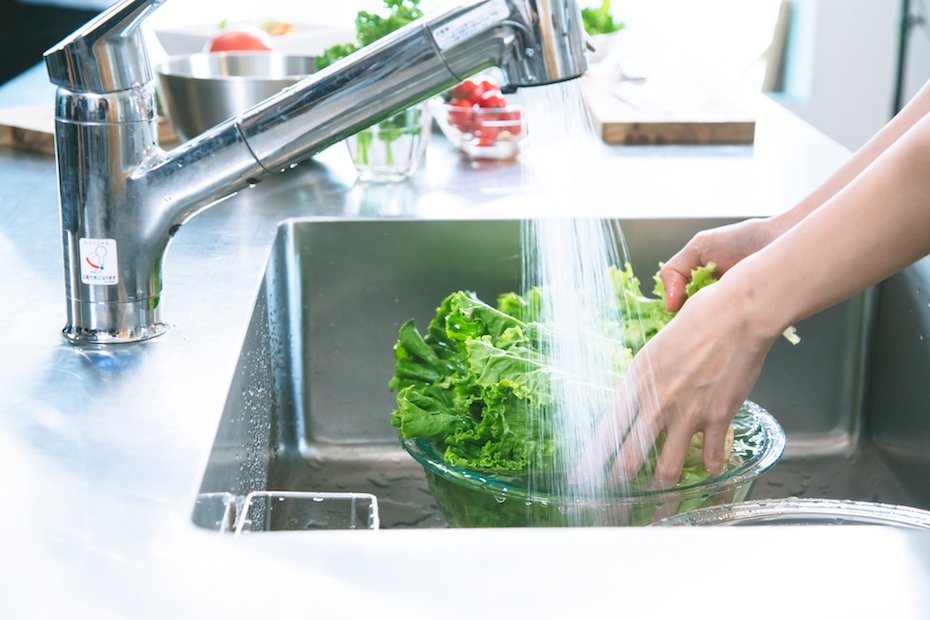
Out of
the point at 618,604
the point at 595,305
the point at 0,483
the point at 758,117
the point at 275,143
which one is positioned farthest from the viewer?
the point at 758,117

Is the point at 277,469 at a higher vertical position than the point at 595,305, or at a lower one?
lower

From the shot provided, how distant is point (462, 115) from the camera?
1390 millimetres

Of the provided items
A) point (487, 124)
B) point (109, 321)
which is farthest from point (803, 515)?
point (487, 124)

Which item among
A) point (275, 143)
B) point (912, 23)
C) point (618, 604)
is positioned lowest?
point (618, 604)

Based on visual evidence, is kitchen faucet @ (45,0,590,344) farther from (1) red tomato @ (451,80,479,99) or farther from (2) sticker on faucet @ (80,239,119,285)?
(1) red tomato @ (451,80,479,99)

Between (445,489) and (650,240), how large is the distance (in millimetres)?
490

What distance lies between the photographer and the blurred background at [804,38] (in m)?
3.58

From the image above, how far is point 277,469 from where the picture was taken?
0.95m

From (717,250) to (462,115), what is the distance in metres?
0.58

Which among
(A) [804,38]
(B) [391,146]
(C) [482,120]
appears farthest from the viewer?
(A) [804,38]

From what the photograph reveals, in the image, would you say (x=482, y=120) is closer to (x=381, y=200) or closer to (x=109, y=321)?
(x=381, y=200)

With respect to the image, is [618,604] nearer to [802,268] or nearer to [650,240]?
[802,268]

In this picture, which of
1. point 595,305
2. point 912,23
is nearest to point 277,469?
point 595,305

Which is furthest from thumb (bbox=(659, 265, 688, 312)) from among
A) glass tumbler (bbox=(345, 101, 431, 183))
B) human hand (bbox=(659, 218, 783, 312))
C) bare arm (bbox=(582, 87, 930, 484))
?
glass tumbler (bbox=(345, 101, 431, 183))
